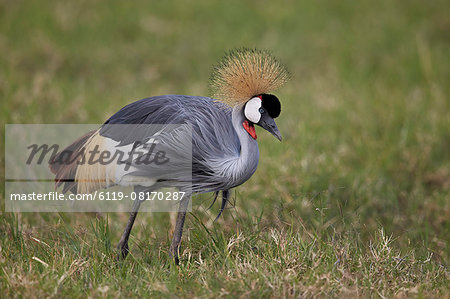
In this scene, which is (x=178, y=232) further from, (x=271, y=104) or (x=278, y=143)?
(x=278, y=143)

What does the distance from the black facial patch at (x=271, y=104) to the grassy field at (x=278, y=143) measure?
57 centimetres

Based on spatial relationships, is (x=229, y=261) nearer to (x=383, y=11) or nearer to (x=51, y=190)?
(x=51, y=190)

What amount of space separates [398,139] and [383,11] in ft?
12.8

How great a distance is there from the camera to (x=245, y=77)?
122 inches

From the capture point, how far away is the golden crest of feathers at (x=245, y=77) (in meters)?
3.10

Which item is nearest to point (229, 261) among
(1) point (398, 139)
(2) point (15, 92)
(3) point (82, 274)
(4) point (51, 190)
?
(3) point (82, 274)

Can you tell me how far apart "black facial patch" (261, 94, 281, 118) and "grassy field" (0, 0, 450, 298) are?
Answer: 57cm

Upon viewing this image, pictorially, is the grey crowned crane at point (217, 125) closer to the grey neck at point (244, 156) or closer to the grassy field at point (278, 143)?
the grey neck at point (244, 156)

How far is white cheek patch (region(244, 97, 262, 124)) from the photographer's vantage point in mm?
3051

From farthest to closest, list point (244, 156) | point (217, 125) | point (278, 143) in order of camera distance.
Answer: point (278, 143)
point (217, 125)
point (244, 156)

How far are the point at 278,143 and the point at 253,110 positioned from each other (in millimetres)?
2223

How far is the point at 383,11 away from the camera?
8.92 metres

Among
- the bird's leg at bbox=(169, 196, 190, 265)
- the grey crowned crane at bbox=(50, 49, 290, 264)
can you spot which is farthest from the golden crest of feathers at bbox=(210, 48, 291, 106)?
the bird's leg at bbox=(169, 196, 190, 265)
